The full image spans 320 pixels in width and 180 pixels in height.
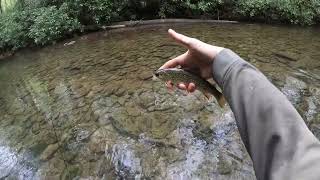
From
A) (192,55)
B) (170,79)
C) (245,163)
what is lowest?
(245,163)

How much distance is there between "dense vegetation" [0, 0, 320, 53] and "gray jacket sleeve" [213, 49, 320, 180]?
39.2ft

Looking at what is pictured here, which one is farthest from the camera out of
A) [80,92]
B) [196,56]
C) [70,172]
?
[80,92]

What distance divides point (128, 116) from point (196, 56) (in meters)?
4.39

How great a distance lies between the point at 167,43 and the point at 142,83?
3.09 metres

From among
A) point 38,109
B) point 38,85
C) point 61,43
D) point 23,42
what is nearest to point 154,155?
point 38,109

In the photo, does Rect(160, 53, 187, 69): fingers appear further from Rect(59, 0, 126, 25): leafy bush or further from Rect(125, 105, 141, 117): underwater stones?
Rect(59, 0, 126, 25): leafy bush

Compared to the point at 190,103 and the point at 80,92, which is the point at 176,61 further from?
the point at 80,92

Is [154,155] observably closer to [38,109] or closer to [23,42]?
[38,109]

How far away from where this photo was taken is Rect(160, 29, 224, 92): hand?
2207mm

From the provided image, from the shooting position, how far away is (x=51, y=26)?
13.0 m

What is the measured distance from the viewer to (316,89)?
23.5 ft

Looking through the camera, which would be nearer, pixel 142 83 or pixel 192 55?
pixel 192 55

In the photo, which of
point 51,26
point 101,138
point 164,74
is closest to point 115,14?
point 51,26

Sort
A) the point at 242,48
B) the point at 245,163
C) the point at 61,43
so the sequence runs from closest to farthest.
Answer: the point at 245,163 < the point at 242,48 < the point at 61,43
